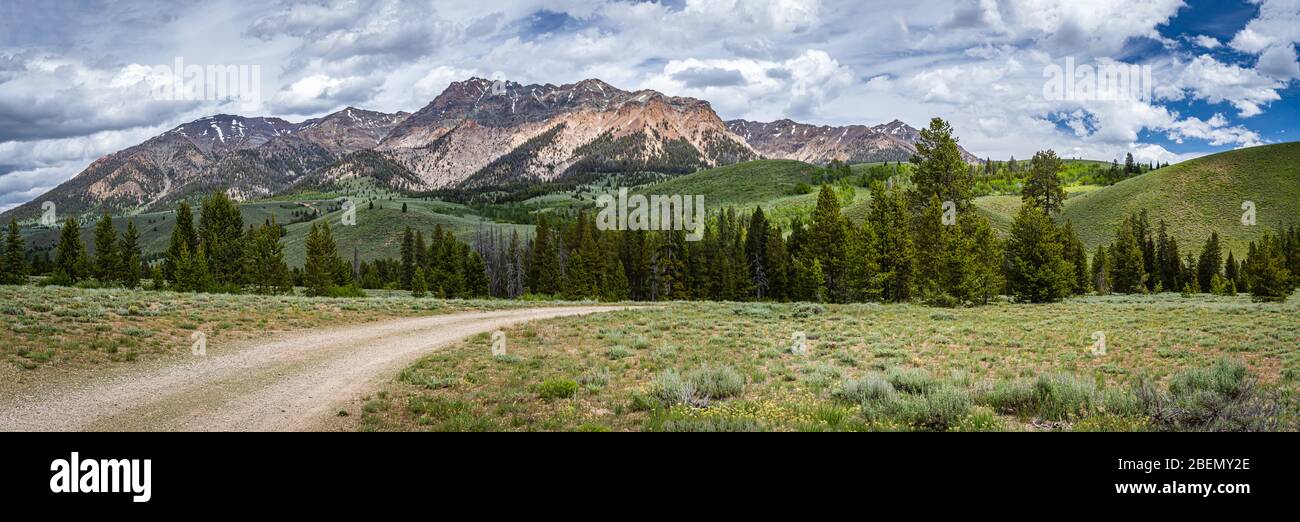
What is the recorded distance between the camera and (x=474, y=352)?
1694cm

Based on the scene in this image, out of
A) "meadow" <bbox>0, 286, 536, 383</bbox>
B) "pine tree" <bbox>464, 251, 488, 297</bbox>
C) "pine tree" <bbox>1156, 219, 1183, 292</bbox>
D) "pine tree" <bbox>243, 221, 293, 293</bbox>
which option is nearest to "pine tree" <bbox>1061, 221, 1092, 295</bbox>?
"pine tree" <bbox>1156, 219, 1183, 292</bbox>

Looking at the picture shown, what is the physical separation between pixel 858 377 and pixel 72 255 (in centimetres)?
10785

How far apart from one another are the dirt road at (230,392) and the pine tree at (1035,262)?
42162mm

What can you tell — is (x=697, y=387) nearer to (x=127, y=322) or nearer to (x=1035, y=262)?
(x=127, y=322)

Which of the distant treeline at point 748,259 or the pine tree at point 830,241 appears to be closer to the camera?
the distant treeline at point 748,259

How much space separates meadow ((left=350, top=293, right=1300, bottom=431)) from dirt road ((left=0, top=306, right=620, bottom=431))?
1034 millimetres

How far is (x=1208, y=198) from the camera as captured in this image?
134 m

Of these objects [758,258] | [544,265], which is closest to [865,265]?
[758,258]

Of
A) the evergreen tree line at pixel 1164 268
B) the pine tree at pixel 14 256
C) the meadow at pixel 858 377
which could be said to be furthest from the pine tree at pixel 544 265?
the evergreen tree line at pixel 1164 268

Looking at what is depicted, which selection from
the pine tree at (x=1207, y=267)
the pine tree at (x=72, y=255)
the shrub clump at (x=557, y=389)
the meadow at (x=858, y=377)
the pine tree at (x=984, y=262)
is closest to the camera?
the meadow at (x=858, y=377)

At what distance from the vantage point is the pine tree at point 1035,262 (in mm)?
43000

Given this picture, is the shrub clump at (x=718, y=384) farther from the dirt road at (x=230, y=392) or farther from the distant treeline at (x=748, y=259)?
the distant treeline at (x=748, y=259)

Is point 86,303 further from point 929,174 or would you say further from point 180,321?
point 929,174
